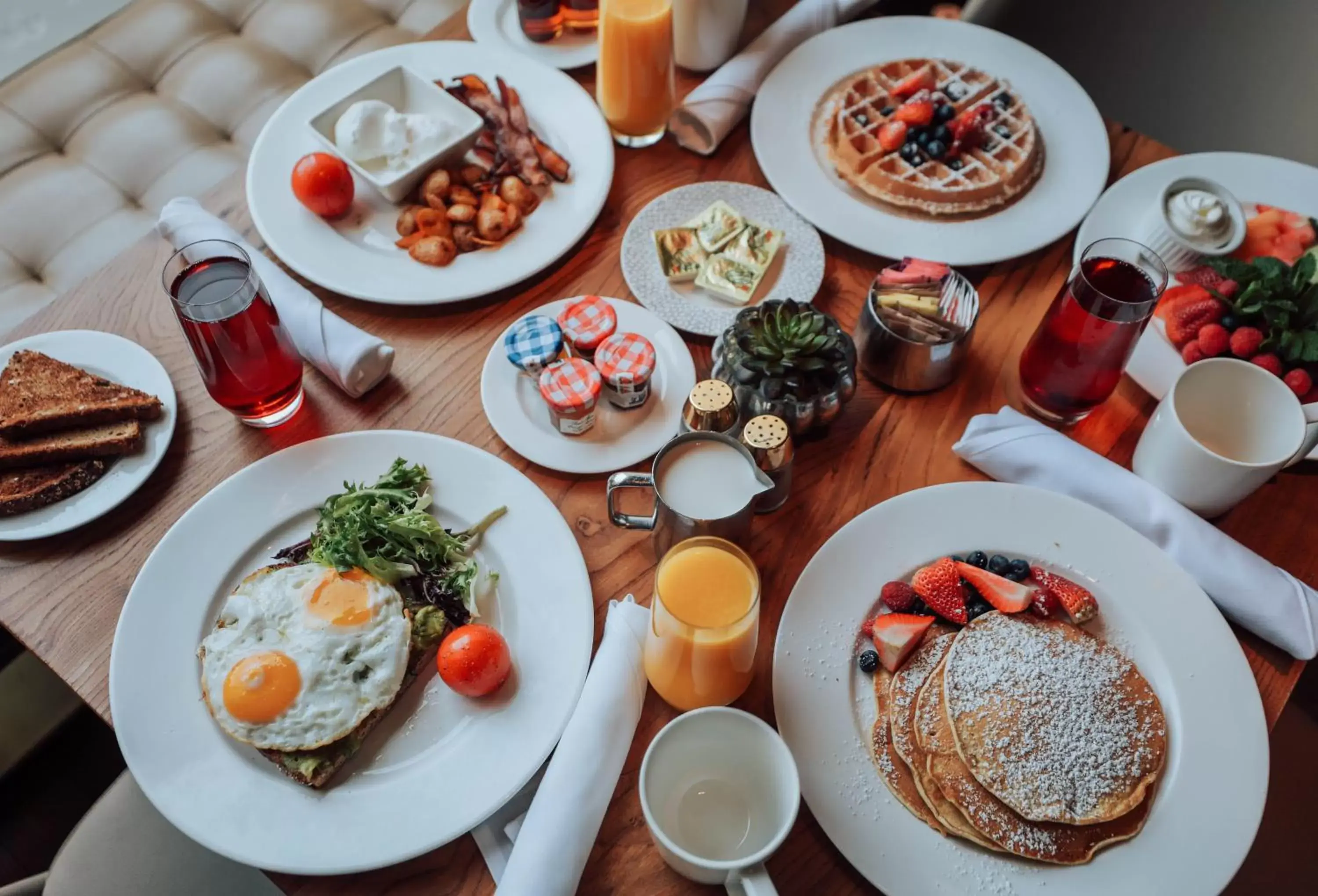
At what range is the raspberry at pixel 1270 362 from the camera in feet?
4.92

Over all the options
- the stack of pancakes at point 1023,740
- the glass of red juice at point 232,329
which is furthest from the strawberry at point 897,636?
the glass of red juice at point 232,329

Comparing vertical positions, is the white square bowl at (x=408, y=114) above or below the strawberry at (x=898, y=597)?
above

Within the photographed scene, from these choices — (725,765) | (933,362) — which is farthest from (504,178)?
(725,765)

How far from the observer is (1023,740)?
1.15m

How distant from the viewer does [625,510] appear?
1425 millimetres

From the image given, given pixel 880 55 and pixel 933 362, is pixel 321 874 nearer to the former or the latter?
pixel 933 362

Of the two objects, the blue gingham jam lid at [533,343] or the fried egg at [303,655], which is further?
the blue gingham jam lid at [533,343]

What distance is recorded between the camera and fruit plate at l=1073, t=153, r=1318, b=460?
5.70ft

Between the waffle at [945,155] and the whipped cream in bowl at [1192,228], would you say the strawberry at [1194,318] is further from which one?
the waffle at [945,155]

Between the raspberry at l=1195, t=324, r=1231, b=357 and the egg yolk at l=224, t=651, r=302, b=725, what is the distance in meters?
1.56

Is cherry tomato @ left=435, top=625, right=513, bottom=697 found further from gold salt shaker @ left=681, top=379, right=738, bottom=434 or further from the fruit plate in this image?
the fruit plate

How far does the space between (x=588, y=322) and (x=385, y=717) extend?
0.74 m

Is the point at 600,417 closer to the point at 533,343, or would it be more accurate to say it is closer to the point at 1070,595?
the point at 533,343

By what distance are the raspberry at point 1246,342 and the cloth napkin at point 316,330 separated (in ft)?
4.82
